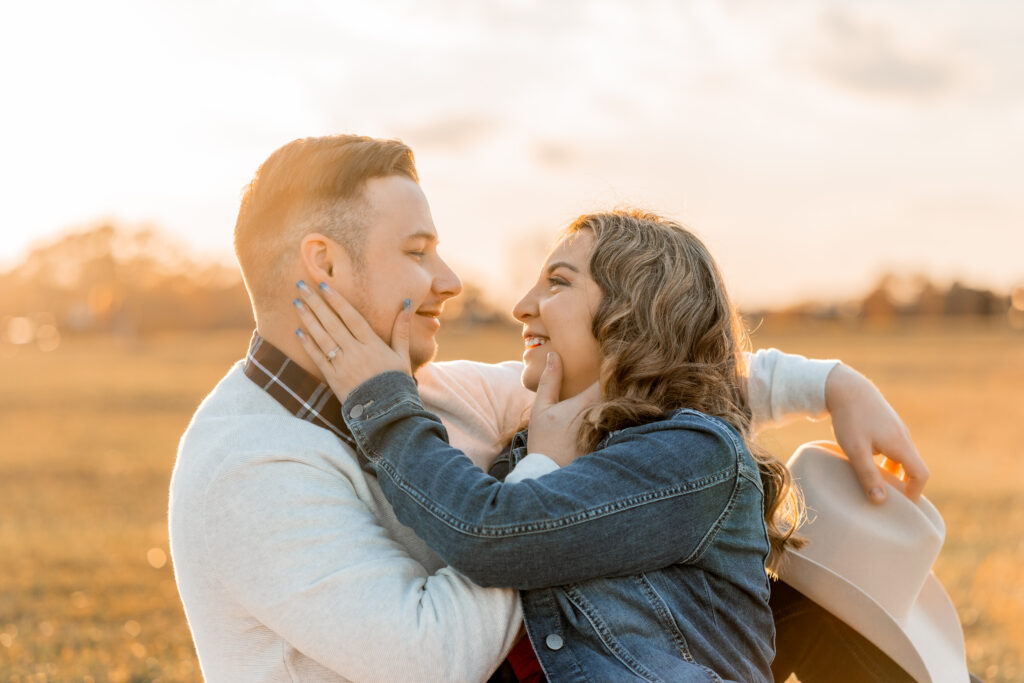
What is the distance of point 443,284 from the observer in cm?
323

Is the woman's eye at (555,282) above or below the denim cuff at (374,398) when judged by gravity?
above

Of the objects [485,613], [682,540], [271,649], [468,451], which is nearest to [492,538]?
[485,613]

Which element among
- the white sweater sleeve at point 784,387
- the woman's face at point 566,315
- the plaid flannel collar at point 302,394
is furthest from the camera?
the white sweater sleeve at point 784,387

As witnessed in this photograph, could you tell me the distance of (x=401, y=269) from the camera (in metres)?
3.11

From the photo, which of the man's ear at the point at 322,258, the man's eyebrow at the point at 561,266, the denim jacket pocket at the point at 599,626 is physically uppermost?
the man's ear at the point at 322,258

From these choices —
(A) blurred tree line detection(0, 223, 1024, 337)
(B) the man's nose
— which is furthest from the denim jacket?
(A) blurred tree line detection(0, 223, 1024, 337)

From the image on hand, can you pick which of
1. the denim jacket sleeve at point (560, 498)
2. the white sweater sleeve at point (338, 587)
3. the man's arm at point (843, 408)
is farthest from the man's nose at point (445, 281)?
the man's arm at point (843, 408)

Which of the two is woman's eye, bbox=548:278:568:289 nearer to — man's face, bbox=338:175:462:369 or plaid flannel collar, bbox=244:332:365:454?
man's face, bbox=338:175:462:369

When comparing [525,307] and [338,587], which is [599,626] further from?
[525,307]

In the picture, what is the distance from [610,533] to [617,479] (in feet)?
0.48

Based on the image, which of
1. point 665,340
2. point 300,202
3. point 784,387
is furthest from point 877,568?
point 300,202

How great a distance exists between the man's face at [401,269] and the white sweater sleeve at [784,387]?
4.11ft

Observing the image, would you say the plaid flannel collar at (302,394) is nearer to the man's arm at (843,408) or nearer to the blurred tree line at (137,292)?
the man's arm at (843,408)

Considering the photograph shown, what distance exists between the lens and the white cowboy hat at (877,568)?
3.09 meters
